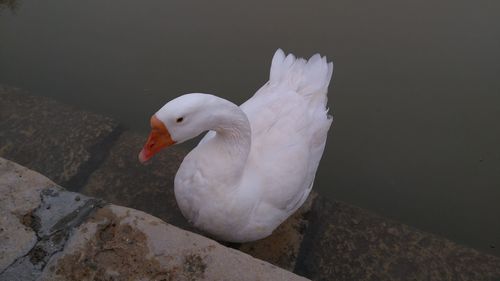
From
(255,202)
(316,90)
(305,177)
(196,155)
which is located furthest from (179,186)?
(316,90)

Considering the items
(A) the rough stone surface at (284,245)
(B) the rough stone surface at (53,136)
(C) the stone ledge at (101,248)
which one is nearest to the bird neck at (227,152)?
(C) the stone ledge at (101,248)

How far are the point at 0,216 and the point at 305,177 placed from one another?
1.48 meters

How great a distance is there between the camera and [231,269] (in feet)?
4.74

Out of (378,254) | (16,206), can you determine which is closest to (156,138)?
(16,206)

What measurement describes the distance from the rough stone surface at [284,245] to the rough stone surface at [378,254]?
0.04m

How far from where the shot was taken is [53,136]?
2.65 metres

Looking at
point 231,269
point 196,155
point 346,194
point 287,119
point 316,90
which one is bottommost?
point 346,194

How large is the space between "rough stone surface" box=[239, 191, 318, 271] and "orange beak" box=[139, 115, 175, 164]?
88cm

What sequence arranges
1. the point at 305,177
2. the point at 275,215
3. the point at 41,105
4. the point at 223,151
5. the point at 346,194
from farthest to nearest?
the point at 346,194
the point at 41,105
the point at 305,177
the point at 275,215
the point at 223,151

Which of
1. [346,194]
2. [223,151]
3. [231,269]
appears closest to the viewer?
[231,269]

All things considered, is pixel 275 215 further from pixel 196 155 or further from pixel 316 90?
pixel 316 90

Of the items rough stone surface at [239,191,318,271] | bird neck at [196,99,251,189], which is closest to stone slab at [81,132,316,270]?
rough stone surface at [239,191,318,271]

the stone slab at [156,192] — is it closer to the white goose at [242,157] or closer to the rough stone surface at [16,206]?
the white goose at [242,157]

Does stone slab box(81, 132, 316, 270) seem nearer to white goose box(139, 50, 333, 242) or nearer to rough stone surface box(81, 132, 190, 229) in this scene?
rough stone surface box(81, 132, 190, 229)
